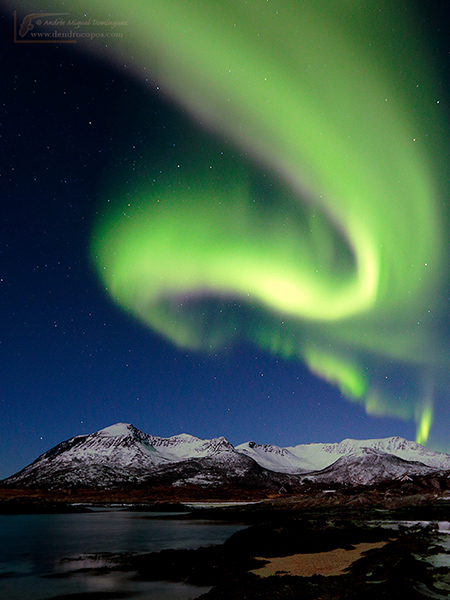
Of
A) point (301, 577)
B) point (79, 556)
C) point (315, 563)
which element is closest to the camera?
point (301, 577)

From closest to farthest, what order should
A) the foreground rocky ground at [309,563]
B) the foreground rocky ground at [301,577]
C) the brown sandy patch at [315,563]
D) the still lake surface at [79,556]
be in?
the foreground rocky ground at [301,577] < the foreground rocky ground at [309,563] < the still lake surface at [79,556] < the brown sandy patch at [315,563]

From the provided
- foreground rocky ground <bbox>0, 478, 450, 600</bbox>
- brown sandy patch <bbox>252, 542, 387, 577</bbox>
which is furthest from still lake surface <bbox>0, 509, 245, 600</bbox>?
brown sandy patch <bbox>252, 542, 387, 577</bbox>

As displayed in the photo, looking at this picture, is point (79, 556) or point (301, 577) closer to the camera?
point (301, 577)

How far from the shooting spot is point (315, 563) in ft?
108

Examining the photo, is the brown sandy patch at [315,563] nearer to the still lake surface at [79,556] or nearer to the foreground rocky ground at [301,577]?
the foreground rocky ground at [301,577]

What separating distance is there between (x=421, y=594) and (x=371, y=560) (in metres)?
10.7

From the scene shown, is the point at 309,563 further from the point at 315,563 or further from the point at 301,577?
the point at 301,577

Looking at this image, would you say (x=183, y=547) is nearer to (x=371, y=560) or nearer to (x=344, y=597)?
(x=371, y=560)

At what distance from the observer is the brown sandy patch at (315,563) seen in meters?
30.0

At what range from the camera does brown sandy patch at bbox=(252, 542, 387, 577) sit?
2996 centimetres

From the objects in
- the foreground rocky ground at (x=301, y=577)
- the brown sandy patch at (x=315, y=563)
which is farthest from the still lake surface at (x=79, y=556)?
the brown sandy patch at (x=315, y=563)

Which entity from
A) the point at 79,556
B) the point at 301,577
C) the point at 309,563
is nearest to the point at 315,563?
the point at 309,563

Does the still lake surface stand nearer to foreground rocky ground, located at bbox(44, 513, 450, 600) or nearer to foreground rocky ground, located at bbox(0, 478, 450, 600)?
foreground rocky ground, located at bbox(0, 478, 450, 600)

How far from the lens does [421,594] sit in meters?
22.1
